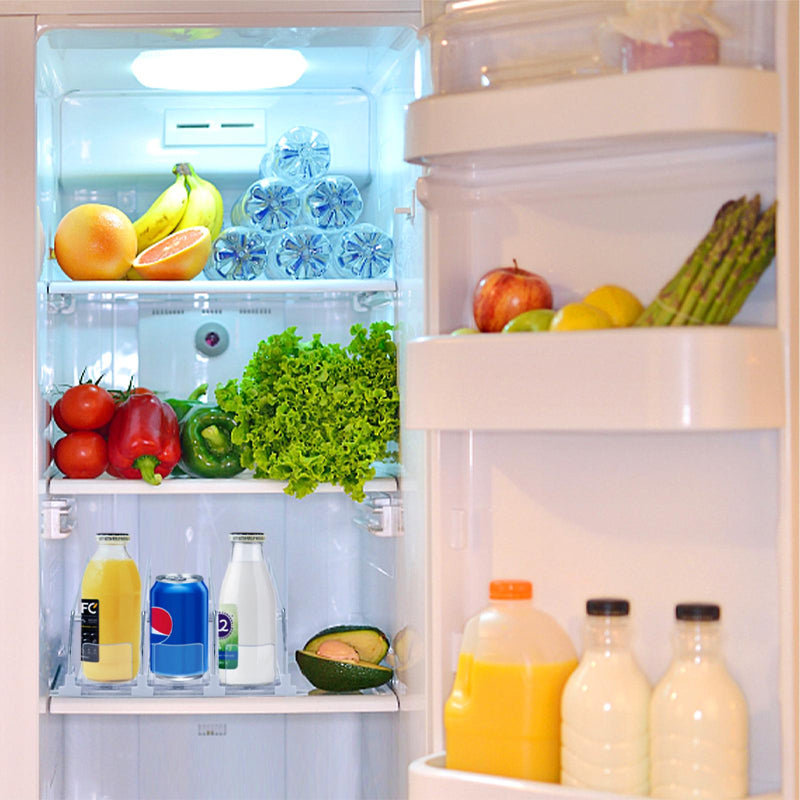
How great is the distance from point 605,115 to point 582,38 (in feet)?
0.43

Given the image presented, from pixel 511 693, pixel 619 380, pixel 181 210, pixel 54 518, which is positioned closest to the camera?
pixel 619 380

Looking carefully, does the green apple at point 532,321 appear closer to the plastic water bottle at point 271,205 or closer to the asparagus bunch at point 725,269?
the asparagus bunch at point 725,269

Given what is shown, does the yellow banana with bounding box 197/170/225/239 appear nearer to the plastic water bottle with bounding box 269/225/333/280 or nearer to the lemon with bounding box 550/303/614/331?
the plastic water bottle with bounding box 269/225/333/280

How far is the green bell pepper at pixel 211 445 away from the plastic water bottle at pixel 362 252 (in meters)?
0.33

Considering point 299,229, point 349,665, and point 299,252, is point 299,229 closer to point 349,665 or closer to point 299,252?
point 299,252

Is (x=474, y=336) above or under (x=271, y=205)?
under

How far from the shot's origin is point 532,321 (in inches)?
45.6

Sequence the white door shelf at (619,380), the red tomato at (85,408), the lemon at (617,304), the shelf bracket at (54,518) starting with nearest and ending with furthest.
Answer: the white door shelf at (619,380) < the lemon at (617,304) < the shelf bracket at (54,518) < the red tomato at (85,408)

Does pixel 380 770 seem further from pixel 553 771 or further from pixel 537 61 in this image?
pixel 537 61

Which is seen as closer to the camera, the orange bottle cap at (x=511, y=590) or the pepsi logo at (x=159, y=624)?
Answer: the orange bottle cap at (x=511, y=590)

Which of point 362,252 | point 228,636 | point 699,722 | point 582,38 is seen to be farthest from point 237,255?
point 699,722

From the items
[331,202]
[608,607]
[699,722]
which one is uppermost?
[331,202]

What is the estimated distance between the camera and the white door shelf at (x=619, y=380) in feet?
3.42

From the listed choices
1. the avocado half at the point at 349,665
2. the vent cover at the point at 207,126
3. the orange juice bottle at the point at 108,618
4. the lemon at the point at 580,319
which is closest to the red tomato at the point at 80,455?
the orange juice bottle at the point at 108,618
